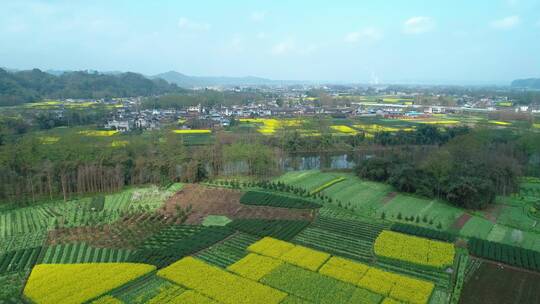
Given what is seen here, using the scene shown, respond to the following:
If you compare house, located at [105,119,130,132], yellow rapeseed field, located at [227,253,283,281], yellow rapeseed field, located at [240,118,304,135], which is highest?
house, located at [105,119,130,132]

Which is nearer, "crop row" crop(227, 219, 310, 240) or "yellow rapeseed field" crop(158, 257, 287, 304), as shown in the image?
"yellow rapeseed field" crop(158, 257, 287, 304)

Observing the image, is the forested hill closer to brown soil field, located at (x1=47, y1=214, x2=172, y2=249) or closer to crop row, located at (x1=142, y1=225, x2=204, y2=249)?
brown soil field, located at (x1=47, y1=214, x2=172, y2=249)

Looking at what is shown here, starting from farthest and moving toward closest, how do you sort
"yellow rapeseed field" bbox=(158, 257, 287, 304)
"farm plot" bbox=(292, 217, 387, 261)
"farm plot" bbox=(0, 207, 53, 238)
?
"farm plot" bbox=(0, 207, 53, 238) → "farm plot" bbox=(292, 217, 387, 261) → "yellow rapeseed field" bbox=(158, 257, 287, 304)

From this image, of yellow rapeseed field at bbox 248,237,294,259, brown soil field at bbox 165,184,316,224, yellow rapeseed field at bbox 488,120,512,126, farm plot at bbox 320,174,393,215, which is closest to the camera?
yellow rapeseed field at bbox 248,237,294,259

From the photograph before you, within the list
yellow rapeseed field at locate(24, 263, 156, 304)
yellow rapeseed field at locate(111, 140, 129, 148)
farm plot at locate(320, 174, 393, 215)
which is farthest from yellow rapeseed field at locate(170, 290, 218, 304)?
yellow rapeseed field at locate(111, 140, 129, 148)

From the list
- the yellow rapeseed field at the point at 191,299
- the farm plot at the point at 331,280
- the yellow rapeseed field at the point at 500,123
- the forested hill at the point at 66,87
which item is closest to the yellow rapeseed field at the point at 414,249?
the farm plot at the point at 331,280

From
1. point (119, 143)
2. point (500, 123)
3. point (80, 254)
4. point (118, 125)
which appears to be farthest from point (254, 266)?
point (500, 123)
